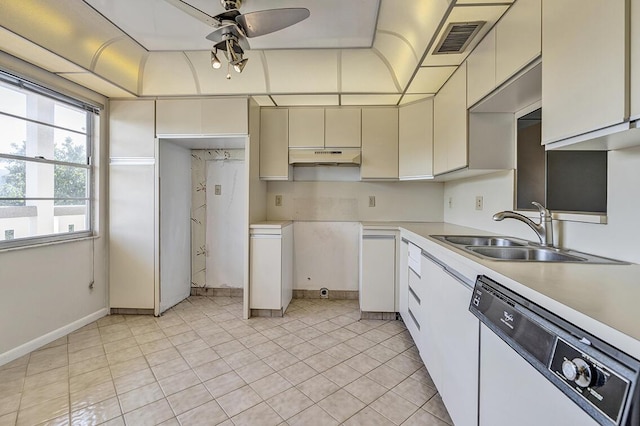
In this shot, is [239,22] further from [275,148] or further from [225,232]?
[225,232]

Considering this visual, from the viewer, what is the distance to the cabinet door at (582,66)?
88 centimetres

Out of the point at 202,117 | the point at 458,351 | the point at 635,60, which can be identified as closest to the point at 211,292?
the point at 202,117

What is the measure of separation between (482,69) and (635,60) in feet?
3.28

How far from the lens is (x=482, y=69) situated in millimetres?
1714

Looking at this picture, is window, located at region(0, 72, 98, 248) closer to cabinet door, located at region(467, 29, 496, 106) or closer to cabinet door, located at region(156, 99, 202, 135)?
cabinet door, located at region(156, 99, 202, 135)

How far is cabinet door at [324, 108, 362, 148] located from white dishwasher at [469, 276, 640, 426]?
233 cm

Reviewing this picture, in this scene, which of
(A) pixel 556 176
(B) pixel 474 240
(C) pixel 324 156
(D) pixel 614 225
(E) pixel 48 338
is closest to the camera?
(D) pixel 614 225

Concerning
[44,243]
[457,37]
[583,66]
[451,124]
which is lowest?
[44,243]

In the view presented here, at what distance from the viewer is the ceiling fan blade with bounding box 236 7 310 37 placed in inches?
65.7

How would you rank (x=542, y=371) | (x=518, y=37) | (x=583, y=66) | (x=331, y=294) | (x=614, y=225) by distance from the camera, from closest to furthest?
(x=542, y=371)
(x=583, y=66)
(x=614, y=225)
(x=518, y=37)
(x=331, y=294)

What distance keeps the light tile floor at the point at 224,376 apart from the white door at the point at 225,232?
80 centimetres

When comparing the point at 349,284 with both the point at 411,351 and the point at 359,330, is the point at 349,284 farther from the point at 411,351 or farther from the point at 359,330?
the point at 411,351

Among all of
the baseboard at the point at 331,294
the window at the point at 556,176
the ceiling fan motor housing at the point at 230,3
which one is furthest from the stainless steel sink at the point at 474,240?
the ceiling fan motor housing at the point at 230,3

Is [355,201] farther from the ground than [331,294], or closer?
farther from the ground
